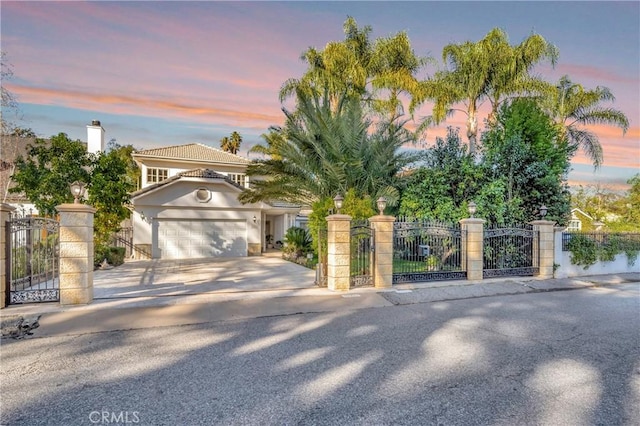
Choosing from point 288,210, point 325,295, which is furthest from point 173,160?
point 325,295

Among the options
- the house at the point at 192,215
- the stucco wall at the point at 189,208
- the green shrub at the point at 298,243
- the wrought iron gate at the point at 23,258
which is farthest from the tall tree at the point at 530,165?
the wrought iron gate at the point at 23,258

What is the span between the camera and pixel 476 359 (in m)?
5.15

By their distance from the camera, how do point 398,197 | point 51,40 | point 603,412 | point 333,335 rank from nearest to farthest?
point 603,412
point 333,335
point 51,40
point 398,197

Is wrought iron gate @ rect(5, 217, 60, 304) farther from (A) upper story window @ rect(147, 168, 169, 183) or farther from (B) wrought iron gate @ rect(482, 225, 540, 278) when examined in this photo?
(A) upper story window @ rect(147, 168, 169, 183)

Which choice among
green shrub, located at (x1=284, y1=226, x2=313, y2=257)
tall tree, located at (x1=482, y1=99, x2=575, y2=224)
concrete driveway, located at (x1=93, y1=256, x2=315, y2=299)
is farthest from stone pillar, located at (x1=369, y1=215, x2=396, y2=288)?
green shrub, located at (x1=284, y1=226, x2=313, y2=257)

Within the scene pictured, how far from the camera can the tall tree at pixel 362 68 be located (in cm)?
2058

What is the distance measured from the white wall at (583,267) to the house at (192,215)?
13.3 meters

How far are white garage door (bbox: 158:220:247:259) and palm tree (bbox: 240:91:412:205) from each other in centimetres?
537

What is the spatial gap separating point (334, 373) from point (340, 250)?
5392mm

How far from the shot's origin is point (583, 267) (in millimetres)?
13766

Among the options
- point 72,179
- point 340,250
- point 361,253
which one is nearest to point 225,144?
point 72,179

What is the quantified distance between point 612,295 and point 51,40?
1900cm

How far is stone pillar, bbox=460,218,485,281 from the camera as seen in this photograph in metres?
11.4

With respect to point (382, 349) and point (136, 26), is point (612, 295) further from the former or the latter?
point (136, 26)
